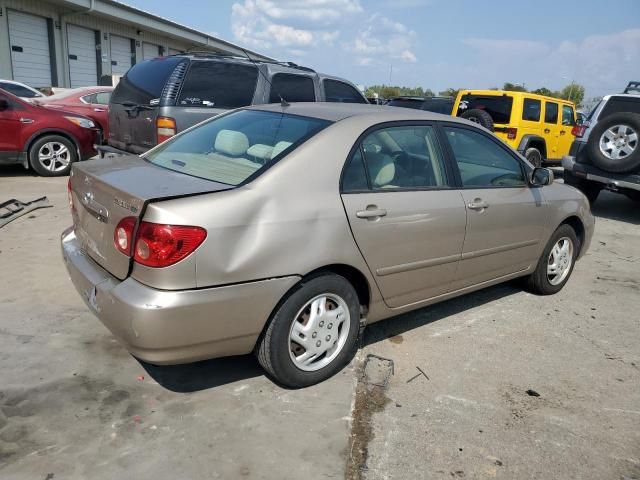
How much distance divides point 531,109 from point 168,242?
11226mm

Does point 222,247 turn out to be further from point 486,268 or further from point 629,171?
point 629,171

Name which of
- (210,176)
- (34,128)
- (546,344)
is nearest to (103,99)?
(34,128)

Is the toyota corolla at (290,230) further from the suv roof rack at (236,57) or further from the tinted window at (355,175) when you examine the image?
the suv roof rack at (236,57)

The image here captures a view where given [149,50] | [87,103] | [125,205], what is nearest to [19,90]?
[87,103]

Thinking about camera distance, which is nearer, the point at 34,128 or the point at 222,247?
the point at 222,247

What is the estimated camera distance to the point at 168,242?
2518mm

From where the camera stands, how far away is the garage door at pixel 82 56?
66.0ft

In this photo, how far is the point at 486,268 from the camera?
408cm

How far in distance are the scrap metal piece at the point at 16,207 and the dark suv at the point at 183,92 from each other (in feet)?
3.20

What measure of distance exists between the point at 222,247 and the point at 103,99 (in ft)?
33.4

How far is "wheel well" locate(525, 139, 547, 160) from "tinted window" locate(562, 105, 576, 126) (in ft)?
4.06

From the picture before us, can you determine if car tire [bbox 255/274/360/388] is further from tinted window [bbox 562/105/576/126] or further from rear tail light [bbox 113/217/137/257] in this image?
tinted window [bbox 562/105/576/126]

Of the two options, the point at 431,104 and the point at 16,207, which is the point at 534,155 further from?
the point at 16,207

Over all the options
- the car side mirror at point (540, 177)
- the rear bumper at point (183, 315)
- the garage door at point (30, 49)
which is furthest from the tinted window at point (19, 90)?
the car side mirror at point (540, 177)
